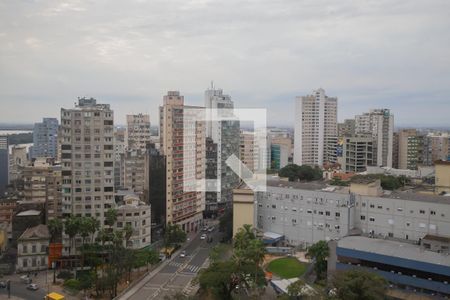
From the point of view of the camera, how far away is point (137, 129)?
16969 millimetres

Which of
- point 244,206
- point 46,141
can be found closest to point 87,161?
point 244,206

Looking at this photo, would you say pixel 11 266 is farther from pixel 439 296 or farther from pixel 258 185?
pixel 439 296

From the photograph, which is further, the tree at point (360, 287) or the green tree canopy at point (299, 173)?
the green tree canopy at point (299, 173)

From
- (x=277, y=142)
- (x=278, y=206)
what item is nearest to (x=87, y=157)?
(x=278, y=206)

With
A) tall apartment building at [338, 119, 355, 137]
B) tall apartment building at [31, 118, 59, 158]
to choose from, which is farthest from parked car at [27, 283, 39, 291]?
tall apartment building at [338, 119, 355, 137]

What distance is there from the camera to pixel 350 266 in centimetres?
709

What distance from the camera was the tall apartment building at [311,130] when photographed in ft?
70.6

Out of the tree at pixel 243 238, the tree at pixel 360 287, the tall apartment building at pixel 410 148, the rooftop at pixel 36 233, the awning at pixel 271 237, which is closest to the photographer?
the tree at pixel 360 287

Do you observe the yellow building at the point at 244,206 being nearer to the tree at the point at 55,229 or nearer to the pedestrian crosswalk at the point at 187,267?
the pedestrian crosswalk at the point at 187,267

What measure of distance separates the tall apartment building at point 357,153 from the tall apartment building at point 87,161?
1170 cm

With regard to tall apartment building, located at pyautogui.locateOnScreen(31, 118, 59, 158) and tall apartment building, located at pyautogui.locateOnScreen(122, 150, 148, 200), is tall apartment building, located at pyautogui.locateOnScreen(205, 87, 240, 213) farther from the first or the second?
tall apartment building, located at pyautogui.locateOnScreen(31, 118, 59, 158)

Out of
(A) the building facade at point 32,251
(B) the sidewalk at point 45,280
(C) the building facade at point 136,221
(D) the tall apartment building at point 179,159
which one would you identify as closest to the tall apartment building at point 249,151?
(D) the tall apartment building at point 179,159

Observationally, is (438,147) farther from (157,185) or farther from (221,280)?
(221,280)

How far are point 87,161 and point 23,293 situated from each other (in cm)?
299
